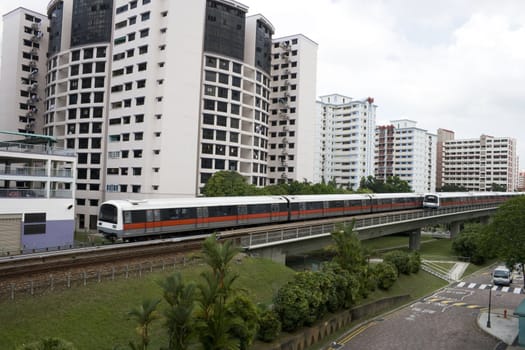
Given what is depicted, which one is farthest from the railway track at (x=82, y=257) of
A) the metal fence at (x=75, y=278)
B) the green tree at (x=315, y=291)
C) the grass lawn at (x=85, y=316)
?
the green tree at (x=315, y=291)

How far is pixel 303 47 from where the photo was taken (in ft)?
277

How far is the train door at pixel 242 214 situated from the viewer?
3662cm

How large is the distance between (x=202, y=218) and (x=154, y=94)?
31.7 metres

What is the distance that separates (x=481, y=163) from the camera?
16000 centimetres

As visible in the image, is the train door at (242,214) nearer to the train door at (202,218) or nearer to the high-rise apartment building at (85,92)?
the train door at (202,218)

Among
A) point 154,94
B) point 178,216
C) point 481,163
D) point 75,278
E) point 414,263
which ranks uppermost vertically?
point 154,94

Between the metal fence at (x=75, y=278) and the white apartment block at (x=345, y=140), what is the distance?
314 feet

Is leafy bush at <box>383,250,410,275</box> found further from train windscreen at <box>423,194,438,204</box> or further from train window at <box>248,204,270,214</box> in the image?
train windscreen at <box>423,194,438,204</box>

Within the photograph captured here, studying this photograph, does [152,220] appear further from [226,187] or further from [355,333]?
[226,187]

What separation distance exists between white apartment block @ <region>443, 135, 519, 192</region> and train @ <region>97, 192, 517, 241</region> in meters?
126

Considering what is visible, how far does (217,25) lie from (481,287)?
2056 inches

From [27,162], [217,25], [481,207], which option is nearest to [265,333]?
[27,162]

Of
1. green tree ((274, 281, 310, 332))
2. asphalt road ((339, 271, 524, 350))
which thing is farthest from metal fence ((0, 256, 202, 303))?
asphalt road ((339, 271, 524, 350))

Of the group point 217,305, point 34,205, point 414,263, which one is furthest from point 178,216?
point 414,263
